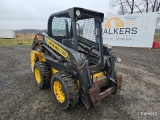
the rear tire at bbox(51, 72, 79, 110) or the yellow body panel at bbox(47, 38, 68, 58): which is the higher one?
the yellow body panel at bbox(47, 38, 68, 58)

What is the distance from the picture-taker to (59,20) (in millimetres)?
3805

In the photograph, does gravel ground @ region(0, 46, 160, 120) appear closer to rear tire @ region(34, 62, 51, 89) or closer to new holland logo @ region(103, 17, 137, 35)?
rear tire @ region(34, 62, 51, 89)

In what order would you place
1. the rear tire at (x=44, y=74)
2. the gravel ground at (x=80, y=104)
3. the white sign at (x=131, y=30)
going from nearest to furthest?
the gravel ground at (x=80, y=104) → the rear tire at (x=44, y=74) → the white sign at (x=131, y=30)

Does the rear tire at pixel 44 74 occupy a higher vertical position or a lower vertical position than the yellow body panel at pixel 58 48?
lower

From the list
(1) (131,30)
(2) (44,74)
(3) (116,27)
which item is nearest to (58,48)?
(2) (44,74)

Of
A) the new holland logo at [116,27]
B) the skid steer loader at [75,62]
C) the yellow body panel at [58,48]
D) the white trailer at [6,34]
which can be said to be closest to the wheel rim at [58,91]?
the skid steer loader at [75,62]

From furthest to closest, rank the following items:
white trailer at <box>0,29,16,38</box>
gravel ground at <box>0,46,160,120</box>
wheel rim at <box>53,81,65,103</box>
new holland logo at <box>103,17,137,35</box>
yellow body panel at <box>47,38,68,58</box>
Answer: white trailer at <box>0,29,16,38</box>
new holland logo at <box>103,17,137,35</box>
wheel rim at <box>53,81,65,103</box>
yellow body panel at <box>47,38,68,58</box>
gravel ground at <box>0,46,160,120</box>

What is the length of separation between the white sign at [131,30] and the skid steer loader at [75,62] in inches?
397

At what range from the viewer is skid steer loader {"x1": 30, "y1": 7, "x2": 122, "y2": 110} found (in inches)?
113

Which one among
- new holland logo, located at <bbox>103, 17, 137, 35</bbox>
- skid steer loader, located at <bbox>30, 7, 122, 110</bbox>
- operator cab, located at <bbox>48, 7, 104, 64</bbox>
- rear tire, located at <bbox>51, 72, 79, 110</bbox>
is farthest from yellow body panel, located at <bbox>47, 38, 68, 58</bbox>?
new holland logo, located at <bbox>103, 17, 137, 35</bbox>

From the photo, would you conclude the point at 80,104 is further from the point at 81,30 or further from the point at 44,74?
the point at 81,30

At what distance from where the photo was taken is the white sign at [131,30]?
12.1 metres

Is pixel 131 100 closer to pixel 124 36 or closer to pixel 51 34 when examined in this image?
pixel 51 34

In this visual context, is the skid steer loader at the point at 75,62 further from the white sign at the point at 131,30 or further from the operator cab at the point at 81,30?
the white sign at the point at 131,30
